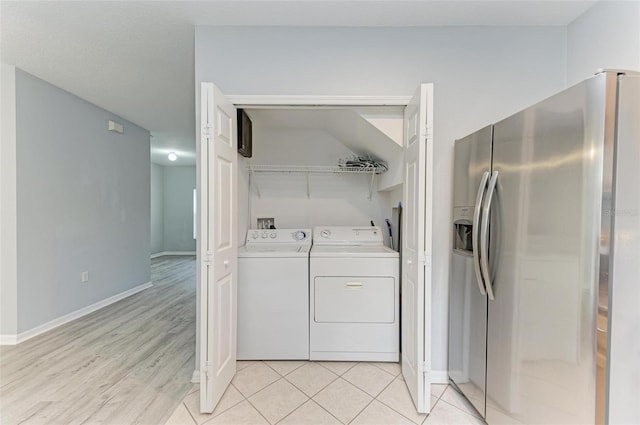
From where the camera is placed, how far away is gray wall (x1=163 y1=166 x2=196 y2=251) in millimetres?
7465

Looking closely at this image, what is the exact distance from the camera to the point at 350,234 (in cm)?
275

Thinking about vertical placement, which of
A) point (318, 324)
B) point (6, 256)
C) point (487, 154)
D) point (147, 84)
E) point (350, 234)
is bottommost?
point (318, 324)

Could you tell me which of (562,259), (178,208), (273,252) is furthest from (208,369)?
(178,208)

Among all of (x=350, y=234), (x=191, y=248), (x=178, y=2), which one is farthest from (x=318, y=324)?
(x=191, y=248)

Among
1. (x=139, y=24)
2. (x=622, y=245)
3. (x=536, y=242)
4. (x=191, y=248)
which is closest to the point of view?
(x=622, y=245)

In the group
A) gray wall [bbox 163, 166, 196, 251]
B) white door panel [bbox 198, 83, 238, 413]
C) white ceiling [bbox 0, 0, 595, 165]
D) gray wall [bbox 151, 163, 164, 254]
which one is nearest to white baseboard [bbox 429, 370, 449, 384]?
white door panel [bbox 198, 83, 238, 413]

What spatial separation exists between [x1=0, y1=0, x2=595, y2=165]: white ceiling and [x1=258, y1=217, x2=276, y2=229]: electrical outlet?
1.58m

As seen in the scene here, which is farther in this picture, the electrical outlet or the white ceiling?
the electrical outlet

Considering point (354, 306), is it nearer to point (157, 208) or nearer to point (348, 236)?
point (348, 236)

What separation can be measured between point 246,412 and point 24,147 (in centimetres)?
313

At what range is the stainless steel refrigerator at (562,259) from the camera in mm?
957

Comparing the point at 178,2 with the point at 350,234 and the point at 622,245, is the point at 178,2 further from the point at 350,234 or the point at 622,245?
the point at 622,245

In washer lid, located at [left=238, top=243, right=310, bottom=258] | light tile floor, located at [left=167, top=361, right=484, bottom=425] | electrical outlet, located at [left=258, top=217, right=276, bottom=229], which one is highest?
electrical outlet, located at [left=258, top=217, right=276, bottom=229]

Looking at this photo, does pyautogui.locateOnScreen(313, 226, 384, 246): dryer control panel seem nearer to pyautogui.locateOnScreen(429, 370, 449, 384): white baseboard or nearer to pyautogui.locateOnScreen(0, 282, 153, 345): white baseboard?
pyautogui.locateOnScreen(429, 370, 449, 384): white baseboard
